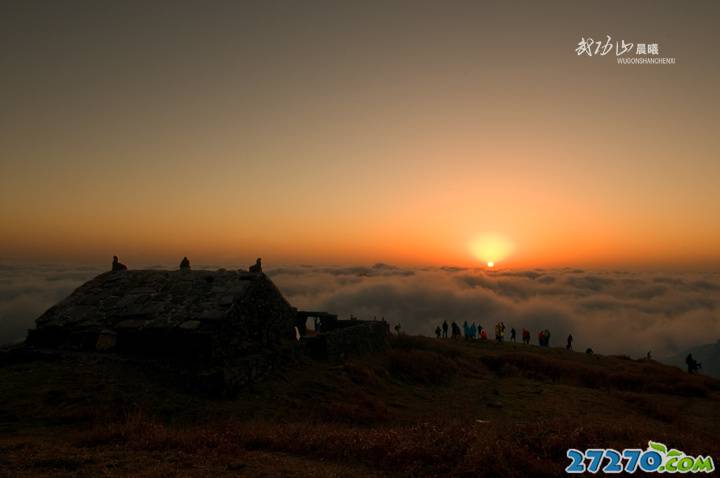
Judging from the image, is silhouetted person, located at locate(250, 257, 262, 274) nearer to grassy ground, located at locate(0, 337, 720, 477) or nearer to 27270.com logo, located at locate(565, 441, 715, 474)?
grassy ground, located at locate(0, 337, 720, 477)

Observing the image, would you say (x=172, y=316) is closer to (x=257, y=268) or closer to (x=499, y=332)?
(x=257, y=268)

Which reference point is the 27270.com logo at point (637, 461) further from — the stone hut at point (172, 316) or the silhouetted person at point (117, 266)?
the silhouetted person at point (117, 266)

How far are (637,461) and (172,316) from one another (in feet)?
52.3

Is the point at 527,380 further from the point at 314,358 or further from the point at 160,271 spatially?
the point at 160,271

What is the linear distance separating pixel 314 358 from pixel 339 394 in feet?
16.2

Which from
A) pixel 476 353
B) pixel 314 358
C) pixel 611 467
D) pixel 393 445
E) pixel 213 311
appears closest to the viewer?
pixel 611 467

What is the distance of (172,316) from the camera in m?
17.0

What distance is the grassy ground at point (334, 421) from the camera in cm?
789

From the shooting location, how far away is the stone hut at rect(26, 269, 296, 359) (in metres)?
16.3

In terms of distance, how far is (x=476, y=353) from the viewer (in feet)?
106

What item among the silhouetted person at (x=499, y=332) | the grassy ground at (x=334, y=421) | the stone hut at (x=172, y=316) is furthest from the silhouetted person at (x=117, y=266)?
the silhouetted person at (x=499, y=332)

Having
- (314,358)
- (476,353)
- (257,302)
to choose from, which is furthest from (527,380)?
(257,302)

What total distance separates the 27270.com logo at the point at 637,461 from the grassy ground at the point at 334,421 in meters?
0.34

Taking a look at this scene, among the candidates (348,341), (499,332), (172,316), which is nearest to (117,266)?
(172,316)
